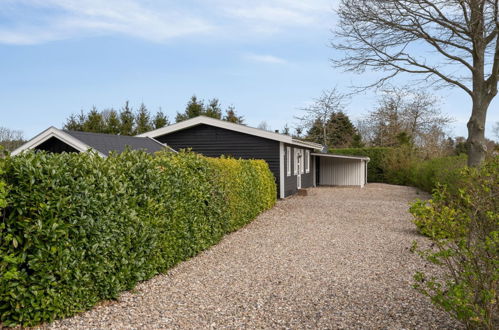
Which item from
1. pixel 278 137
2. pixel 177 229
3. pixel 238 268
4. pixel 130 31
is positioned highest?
pixel 130 31

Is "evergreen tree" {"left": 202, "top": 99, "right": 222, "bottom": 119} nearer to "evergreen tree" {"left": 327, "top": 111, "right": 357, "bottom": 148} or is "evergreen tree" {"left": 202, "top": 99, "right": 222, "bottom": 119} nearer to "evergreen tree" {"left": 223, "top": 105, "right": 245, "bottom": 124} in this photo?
"evergreen tree" {"left": 223, "top": 105, "right": 245, "bottom": 124}

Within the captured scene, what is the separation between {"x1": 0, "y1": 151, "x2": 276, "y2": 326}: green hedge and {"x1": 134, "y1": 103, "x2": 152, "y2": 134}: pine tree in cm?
2977

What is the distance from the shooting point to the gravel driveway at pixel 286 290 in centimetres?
472

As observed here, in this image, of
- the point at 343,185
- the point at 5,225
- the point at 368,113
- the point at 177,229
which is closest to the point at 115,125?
Result: the point at 343,185

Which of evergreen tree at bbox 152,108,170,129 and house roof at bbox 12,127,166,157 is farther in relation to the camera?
evergreen tree at bbox 152,108,170,129

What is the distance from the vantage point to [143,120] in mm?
37031

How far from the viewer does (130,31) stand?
10.9 meters

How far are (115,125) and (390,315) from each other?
33182 mm

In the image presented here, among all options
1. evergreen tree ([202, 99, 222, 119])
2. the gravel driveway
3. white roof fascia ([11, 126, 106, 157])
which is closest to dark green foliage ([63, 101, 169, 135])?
evergreen tree ([202, 99, 222, 119])

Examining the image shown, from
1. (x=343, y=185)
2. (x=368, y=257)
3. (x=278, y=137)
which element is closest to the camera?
(x=368, y=257)

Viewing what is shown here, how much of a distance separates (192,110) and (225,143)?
19.9 metres

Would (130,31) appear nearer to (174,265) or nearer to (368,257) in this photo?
(174,265)

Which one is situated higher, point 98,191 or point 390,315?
point 98,191

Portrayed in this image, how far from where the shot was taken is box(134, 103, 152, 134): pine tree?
119 ft
